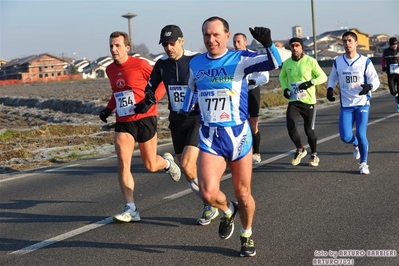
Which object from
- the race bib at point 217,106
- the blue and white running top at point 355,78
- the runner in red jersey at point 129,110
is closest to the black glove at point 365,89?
the blue and white running top at point 355,78

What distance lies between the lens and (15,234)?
6.99 meters

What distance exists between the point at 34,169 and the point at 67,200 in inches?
135

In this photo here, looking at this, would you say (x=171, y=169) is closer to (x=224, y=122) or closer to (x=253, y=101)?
(x=224, y=122)

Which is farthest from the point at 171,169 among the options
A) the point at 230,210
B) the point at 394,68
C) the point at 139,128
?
the point at 394,68

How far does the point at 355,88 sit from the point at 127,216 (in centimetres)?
444

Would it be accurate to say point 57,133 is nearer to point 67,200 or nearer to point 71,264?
point 67,200

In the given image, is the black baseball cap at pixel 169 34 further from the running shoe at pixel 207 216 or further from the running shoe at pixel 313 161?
the running shoe at pixel 313 161

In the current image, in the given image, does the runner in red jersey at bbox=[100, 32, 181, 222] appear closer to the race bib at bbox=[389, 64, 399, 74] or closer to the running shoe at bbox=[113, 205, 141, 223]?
the running shoe at bbox=[113, 205, 141, 223]

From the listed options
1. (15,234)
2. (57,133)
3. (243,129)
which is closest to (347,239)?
(243,129)

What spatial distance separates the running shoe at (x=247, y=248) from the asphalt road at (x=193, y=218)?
0.07 metres

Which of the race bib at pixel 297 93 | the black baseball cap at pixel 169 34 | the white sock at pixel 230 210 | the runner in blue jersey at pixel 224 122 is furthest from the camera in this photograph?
the race bib at pixel 297 93

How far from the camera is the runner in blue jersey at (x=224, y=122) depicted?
18.8 feet

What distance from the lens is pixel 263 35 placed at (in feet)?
17.7

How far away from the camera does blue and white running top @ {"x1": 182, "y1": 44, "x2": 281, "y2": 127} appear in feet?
18.9
